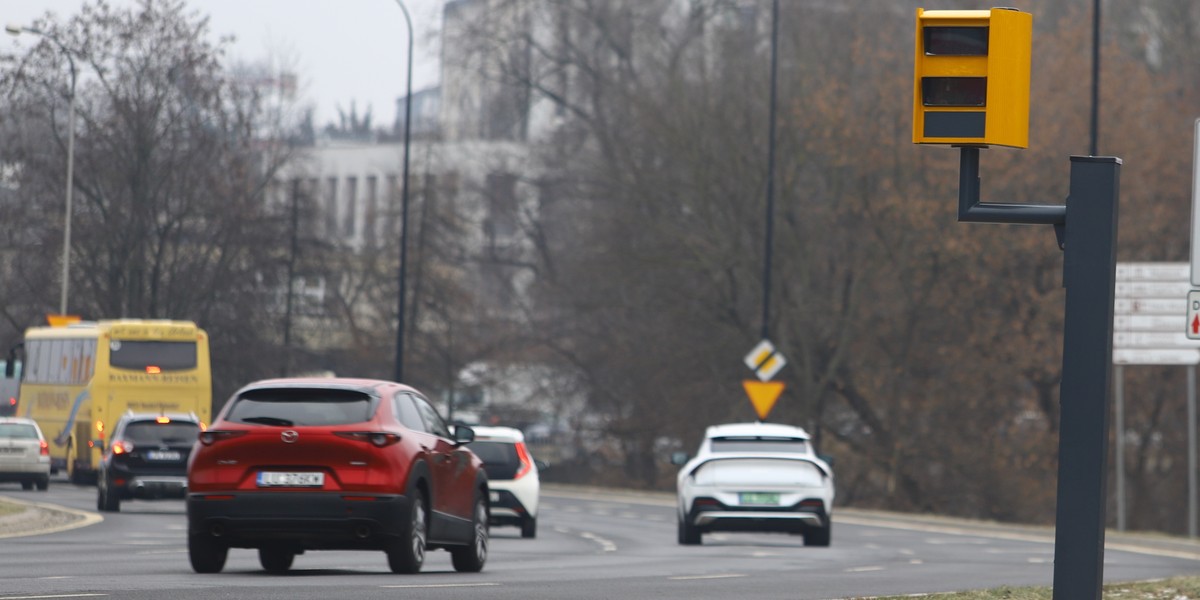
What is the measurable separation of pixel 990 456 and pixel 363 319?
26838 millimetres

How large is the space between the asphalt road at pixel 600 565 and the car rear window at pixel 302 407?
118 centimetres

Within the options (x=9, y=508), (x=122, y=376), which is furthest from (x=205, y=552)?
(x=122, y=376)

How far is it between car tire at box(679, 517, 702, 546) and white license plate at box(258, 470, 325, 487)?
409 inches

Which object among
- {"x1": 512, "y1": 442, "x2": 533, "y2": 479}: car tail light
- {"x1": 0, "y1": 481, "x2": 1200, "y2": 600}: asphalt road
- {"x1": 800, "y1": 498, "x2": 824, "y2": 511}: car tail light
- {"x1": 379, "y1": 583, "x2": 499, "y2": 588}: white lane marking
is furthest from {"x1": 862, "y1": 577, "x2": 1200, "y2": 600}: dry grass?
{"x1": 512, "y1": 442, "x2": 533, "y2": 479}: car tail light

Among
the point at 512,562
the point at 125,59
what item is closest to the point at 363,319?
the point at 125,59

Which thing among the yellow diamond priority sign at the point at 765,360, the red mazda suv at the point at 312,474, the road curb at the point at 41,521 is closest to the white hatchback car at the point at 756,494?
the road curb at the point at 41,521

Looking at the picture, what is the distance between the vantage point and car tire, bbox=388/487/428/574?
1623 centimetres

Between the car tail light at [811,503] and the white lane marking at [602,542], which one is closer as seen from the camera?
the white lane marking at [602,542]

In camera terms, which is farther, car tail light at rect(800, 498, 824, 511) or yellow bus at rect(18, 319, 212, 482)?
yellow bus at rect(18, 319, 212, 482)

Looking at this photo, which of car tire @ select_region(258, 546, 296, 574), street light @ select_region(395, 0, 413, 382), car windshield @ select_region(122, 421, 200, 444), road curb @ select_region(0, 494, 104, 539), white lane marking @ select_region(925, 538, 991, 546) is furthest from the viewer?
street light @ select_region(395, 0, 413, 382)

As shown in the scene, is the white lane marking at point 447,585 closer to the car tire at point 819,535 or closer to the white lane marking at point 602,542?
the white lane marking at point 602,542

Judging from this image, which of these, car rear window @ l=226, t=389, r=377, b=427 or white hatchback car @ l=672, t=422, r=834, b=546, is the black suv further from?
car rear window @ l=226, t=389, r=377, b=427

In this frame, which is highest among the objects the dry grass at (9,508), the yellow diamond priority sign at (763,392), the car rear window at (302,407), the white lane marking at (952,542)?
the car rear window at (302,407)

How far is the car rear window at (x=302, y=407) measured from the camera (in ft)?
53.1
